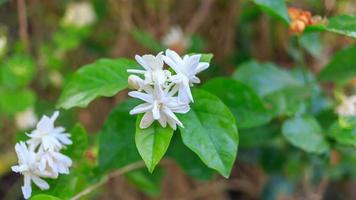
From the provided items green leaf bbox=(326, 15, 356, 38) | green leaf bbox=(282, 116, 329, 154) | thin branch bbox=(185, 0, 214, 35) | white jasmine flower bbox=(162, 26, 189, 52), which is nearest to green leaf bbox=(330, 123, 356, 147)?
green leaf bbox=(282, 116, 329, 154)

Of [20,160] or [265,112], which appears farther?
[265,112]

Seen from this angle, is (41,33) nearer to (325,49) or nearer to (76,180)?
(325,49)

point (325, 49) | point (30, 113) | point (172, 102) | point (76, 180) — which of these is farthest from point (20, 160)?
point (325, 49)

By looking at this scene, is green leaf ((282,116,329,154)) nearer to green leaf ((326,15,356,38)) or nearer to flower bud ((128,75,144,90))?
green leaf ((326,15,356,38))

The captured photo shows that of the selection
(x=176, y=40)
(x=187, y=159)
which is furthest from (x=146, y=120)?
(x=176, y=40)

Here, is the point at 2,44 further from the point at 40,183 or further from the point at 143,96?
the point at 143,96
